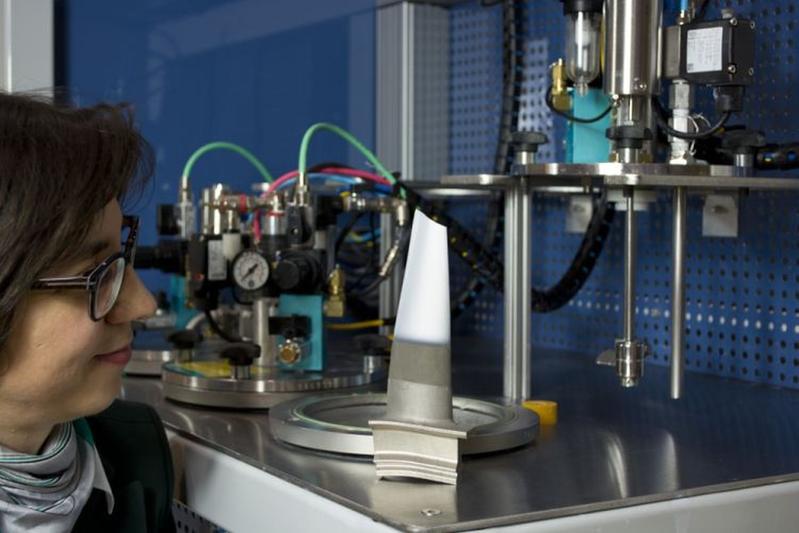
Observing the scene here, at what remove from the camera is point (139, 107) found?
2.01 m

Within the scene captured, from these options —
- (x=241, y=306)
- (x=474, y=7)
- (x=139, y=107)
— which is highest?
(x=474, y=7)

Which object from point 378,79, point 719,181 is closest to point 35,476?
point 719,181

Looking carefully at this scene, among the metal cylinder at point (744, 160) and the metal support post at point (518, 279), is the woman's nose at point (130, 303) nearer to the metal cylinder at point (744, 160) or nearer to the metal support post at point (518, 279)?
the metal support post at point (518, 279)

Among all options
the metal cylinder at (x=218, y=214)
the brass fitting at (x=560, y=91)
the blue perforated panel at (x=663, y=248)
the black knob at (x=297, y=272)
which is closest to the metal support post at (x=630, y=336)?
the brass fitting at (x=560, y=91)

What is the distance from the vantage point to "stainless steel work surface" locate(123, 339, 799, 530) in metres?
0.97

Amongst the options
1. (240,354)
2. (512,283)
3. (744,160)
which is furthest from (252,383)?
(744,160)

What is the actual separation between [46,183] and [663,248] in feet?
3.68

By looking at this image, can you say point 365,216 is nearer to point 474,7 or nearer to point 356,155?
point 356,155

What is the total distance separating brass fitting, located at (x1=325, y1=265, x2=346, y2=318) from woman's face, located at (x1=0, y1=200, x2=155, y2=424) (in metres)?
0.57

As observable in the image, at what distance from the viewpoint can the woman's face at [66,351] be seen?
3.37 feet

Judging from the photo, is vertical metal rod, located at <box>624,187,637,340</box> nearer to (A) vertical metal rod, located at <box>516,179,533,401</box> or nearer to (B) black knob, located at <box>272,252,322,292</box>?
(A) vertical metal rod, located at <box>516,179,533,401</box>

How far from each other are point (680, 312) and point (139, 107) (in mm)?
1099

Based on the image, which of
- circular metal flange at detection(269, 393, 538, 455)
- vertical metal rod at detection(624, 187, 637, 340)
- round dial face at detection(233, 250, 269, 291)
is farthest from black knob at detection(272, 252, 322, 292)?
vertical metal rod at detection(624, 187, 637, 340)

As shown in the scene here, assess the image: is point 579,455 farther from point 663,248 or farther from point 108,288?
point 663,248
